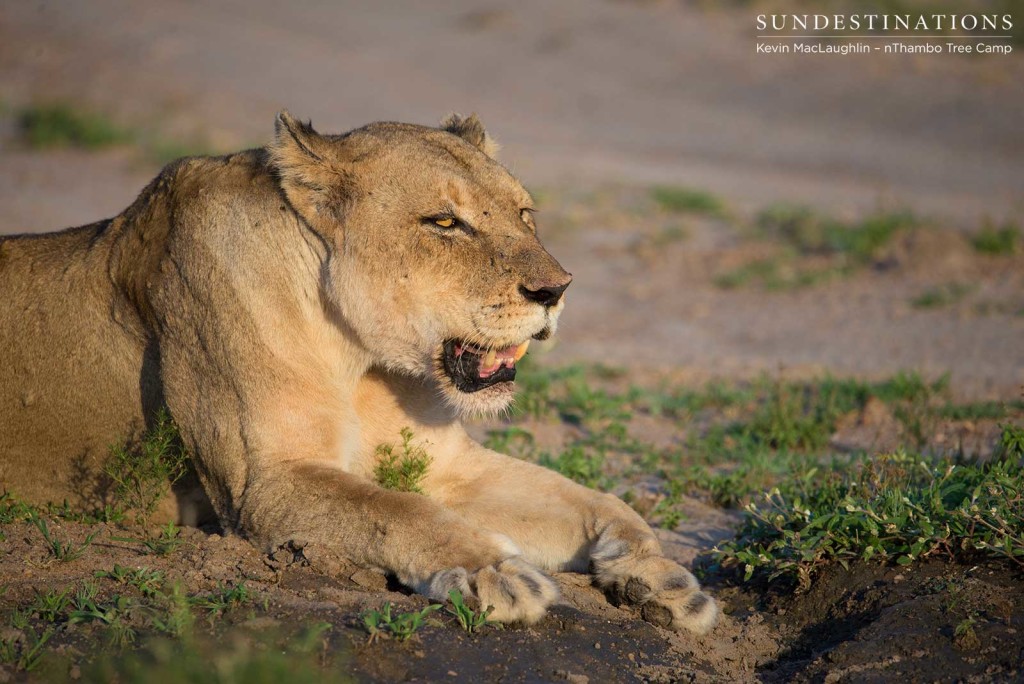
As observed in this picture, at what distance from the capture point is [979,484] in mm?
4582

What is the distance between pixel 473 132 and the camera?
5008 millimetres

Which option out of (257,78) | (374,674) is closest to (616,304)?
(374,674)

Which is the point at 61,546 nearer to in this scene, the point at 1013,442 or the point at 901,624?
the point at 901,624

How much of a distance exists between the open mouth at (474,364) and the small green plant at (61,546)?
1.46 metres

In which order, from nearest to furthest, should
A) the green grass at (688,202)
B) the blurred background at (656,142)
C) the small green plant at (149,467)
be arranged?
the small green plant at (149,467)
the blurred background at (656,142)
the green grass at (688,202)

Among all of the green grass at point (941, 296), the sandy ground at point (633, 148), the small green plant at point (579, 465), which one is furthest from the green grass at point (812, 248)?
the small green plant at point (579, 465)

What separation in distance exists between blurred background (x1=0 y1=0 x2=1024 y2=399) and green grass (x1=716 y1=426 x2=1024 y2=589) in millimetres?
2497

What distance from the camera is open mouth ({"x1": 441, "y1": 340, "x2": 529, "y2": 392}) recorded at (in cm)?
433

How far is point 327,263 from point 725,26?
19.0 metres

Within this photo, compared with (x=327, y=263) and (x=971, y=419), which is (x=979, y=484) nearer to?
(x=971, y=419)

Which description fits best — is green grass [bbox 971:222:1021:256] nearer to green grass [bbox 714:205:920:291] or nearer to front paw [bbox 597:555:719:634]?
green grass [bbox 714:205:920:291]

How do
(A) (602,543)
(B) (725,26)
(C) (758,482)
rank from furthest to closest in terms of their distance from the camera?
1. (B) (725,26)
2. (C) (758,482)
3. (A) (602,543)

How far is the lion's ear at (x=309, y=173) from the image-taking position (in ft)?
14.3

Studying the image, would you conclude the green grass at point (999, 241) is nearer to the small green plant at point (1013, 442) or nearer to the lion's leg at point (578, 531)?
the small green plant at point (1013, 442)
